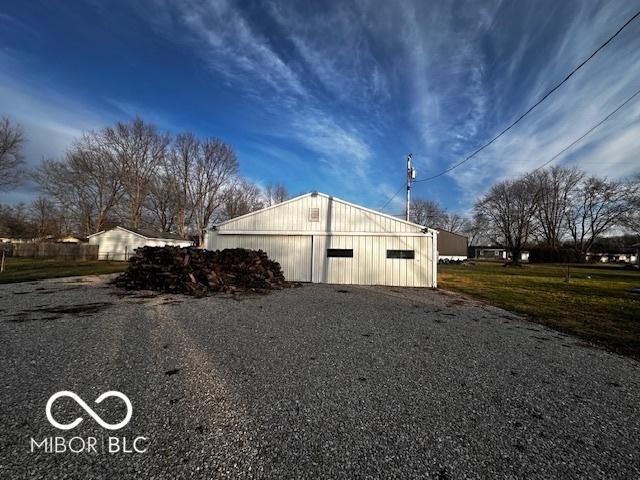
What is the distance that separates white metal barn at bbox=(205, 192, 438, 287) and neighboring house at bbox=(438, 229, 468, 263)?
2899 cm

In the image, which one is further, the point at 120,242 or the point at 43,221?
the point at 43,221

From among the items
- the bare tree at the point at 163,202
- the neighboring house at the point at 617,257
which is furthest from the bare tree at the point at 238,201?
the neighboring house at the point at 617,257

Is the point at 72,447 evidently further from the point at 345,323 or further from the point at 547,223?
the point at 547,223

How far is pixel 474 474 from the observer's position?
5.54 ft

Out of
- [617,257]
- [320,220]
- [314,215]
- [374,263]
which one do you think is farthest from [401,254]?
[617,257]

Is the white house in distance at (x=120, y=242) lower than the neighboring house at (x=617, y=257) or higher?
lower

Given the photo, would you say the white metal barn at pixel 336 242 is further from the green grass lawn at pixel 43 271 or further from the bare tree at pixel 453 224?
the bare tree at pixel 453 224

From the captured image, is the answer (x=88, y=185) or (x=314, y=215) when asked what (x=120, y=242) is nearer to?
(x=88, y=185)

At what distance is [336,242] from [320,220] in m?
1.24

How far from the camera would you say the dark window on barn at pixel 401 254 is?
11664 mm

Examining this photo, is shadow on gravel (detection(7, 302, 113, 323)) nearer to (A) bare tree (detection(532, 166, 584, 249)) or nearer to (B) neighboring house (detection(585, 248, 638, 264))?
(A) bare tree (detection(532, 166, 584, 249))

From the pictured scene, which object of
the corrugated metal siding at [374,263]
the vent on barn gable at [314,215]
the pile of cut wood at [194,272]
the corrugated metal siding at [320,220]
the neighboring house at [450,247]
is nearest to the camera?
the pile of cut wood at [194,272]

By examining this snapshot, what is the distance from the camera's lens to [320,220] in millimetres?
12297

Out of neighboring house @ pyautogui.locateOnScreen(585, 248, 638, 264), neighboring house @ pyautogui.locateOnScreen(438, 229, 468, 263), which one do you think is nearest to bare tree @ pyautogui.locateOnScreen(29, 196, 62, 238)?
neighboring house @ pyautogui.locateOnScreen(438, 229, 468, 263)
